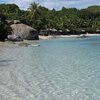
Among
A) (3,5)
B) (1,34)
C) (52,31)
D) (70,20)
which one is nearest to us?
(1,34)

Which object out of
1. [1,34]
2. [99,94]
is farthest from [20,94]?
[1,34]

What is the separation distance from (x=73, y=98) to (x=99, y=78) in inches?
176

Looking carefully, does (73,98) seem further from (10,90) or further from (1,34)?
(1,34)

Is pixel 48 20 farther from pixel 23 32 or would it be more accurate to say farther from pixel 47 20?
pixel 23 32

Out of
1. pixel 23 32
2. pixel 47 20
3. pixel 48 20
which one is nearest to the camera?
pixel 23 32

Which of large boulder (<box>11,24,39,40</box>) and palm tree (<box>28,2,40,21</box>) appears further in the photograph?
palm tree (<box>28,2,40,21</box>)

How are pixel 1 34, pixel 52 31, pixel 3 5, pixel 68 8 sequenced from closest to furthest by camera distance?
pixel 1 34, pixel 52 31, pixel 3 5, pixel 68 8

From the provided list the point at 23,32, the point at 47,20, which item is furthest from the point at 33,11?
the point at 23,32

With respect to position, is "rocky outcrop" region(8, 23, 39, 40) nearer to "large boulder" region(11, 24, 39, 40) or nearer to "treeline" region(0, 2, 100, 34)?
"large boulder" region(11, 24, 39, 40)

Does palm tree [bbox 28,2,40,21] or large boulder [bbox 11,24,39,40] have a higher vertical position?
palm tree [bbox 28,2,40,21]

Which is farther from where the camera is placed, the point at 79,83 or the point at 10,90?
the point at 79,83

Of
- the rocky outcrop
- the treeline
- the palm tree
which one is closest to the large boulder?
the rocky outcrop

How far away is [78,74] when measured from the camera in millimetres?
17047

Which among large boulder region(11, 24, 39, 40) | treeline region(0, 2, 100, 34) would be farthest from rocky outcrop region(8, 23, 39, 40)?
treeline region(0, 2, 100, 34)
